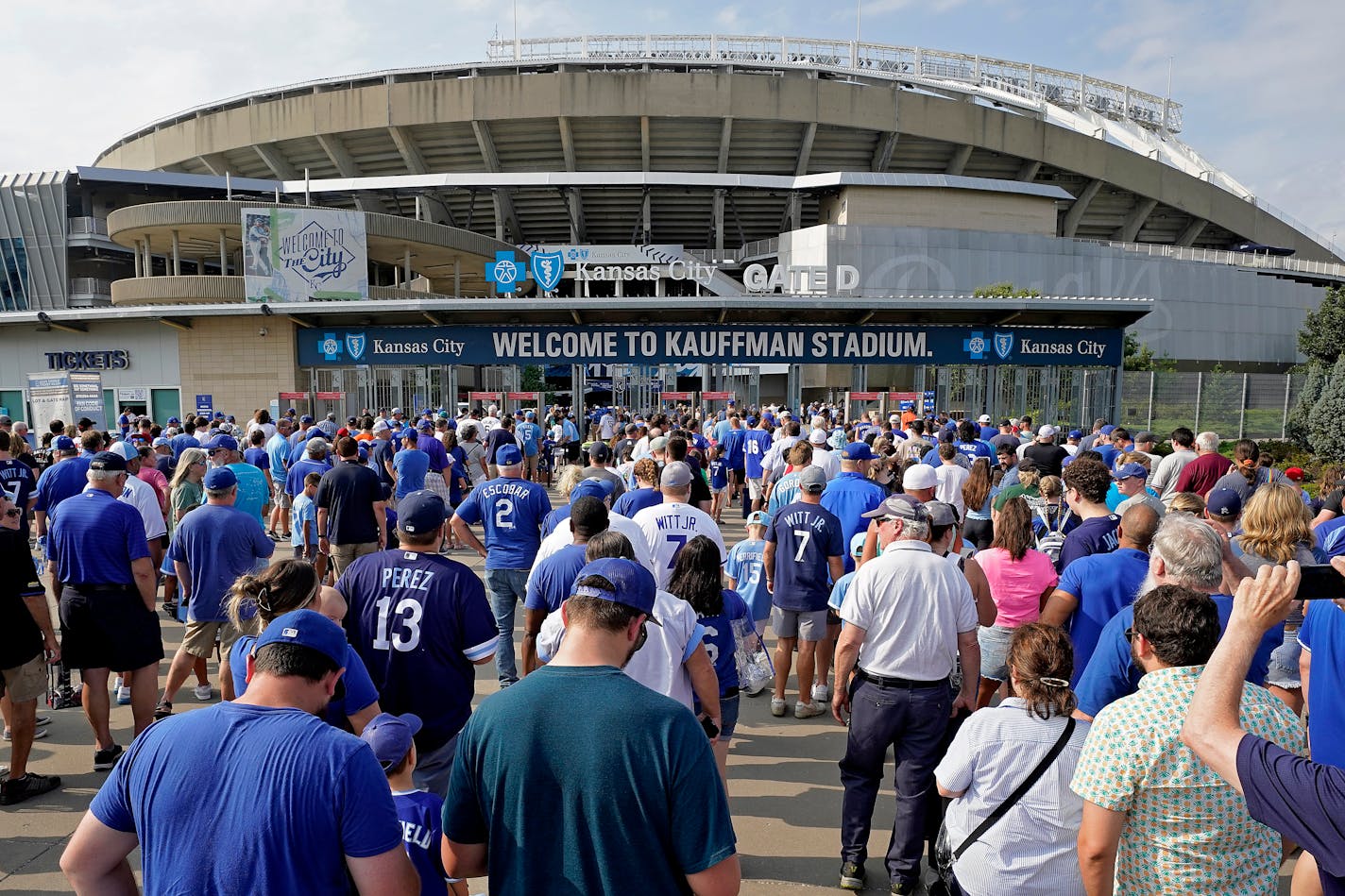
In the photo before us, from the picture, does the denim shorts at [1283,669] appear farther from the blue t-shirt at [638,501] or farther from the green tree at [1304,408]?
the green tree at [1304,408]

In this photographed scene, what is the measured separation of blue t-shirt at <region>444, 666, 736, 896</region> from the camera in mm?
1742

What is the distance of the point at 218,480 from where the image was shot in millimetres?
5258

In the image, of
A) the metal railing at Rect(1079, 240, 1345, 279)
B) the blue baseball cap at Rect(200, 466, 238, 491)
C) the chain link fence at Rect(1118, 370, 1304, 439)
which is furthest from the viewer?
the metal railing at Rect(1079, 240, 1345, 279)

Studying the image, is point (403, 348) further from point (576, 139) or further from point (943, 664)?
point (576, 139)

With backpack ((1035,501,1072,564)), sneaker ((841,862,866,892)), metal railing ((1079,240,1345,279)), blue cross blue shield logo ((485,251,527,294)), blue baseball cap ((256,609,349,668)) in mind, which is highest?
metal railing ((1079,240,1345,279))

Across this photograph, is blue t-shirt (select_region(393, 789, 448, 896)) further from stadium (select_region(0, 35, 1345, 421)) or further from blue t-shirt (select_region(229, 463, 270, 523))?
stadium (select_region(0, 35, 1345, 421))

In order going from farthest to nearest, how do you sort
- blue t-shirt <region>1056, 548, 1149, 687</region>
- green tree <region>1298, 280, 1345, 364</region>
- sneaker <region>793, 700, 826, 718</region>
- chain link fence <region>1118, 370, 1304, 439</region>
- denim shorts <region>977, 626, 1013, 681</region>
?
green tree <region>1298, 280, 1345, 364</region> → chain link fence <region>1118, 370, 1304, 439</region> → sneaker <region>793, 700, 826, 718</region> → denim shorts <region>977, 626, 1013, 681</region> → blue t-shirt <region>1056, 548, 1149, 687</region>

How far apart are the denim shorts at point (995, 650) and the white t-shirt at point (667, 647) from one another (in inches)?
85.5

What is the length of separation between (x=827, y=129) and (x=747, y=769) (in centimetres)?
4405

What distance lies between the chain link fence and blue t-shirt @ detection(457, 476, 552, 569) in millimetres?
18847

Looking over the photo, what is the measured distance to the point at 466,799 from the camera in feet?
6.20

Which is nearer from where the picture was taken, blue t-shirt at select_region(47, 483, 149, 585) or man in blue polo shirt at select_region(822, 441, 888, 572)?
blue t-shirt at select_region(47, 483, 149, 585)

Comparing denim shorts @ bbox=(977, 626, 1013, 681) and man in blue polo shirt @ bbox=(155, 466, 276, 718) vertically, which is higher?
man in blue polo shirt @ bbox=(155, 466, 276, 718)

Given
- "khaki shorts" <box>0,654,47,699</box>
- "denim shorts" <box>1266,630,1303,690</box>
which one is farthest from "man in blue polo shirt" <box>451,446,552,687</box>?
"denim shorts" <box>1266,630,1303,690</box>
